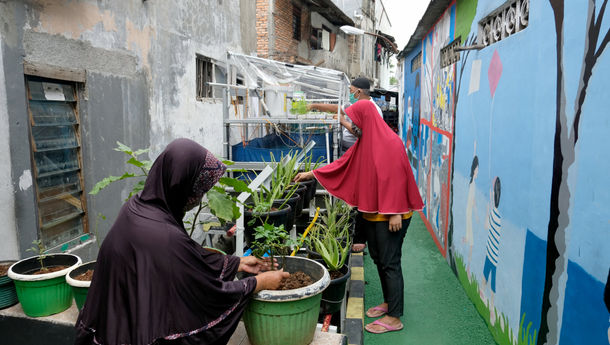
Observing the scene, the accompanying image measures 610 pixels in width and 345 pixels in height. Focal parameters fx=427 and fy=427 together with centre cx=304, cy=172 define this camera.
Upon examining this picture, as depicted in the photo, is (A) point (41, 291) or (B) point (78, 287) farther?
(A) point (41, 291)

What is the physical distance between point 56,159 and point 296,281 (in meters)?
3.40

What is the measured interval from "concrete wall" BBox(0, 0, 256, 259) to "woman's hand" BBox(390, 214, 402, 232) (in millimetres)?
3288

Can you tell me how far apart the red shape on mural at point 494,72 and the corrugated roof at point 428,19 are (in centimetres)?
204

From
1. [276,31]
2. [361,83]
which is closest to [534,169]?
[361,83]

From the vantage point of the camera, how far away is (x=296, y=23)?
14.2 metres

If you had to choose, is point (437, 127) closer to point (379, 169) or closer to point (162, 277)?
point (379, 169)

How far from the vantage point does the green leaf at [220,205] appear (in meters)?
2.49

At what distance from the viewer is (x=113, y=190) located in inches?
207

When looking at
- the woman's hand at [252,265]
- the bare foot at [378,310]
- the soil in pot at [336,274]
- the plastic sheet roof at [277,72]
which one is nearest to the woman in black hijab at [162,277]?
the woman's hand at [252,265]

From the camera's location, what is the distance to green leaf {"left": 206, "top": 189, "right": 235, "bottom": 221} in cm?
249

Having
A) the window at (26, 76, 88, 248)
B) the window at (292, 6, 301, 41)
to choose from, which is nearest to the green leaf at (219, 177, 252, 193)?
the window at (26, 76, 88, 248)

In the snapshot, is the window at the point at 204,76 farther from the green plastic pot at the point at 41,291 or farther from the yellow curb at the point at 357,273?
the green plastic pot at the point at 41,291

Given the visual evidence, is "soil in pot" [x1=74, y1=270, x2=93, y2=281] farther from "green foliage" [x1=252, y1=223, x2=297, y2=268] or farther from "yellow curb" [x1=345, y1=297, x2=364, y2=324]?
"yellow curb" [x1=345, y1=297, x2=364, y2=324]

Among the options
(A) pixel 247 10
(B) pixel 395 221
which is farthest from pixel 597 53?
(A) pixel 247 10
